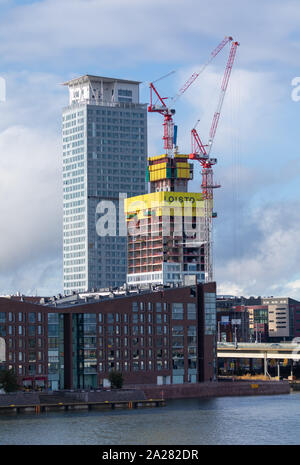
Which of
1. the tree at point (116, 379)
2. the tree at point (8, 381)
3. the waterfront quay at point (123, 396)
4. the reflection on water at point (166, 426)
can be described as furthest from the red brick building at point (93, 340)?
the reflection on water at point (166, 426)

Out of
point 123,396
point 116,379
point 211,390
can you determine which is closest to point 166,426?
point 123,396

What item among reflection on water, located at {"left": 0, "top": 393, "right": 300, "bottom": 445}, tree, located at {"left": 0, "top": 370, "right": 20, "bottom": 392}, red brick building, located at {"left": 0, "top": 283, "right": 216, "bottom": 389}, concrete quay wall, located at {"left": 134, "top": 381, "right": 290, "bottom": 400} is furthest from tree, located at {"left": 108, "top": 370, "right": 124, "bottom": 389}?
tree, located at {"left": 0, "top": 370, "right": 20, "bottom": 392}

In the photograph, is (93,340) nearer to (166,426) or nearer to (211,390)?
(211,390)

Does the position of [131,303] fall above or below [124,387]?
above

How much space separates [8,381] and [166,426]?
146 ft

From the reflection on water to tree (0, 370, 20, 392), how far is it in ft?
54.5

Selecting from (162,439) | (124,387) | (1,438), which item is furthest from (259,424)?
(124,387)

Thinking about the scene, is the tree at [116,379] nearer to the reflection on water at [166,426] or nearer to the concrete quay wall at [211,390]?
the concrete quay wall at [211,390]

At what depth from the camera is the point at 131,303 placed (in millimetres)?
193625

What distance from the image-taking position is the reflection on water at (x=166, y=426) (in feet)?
395

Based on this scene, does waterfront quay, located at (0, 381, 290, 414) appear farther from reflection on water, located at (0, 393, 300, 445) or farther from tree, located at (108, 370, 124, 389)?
reflection on water, located at (0, 393, 300, 445)

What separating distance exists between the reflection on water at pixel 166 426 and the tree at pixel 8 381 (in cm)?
1660
